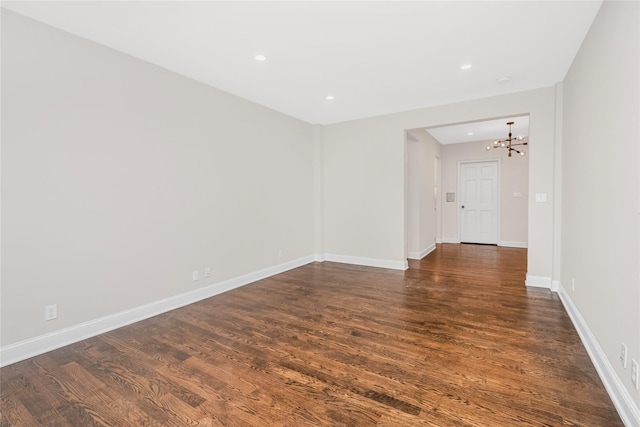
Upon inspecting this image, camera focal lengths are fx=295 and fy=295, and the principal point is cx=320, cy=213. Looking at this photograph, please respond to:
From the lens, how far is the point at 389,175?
17.1 feet

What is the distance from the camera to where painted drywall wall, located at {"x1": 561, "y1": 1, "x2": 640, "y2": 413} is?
162 cm

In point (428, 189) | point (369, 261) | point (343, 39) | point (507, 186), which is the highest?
point (343, 39)

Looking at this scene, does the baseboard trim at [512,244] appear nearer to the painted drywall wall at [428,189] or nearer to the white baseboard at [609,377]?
the painted drywall wall at [428,189]

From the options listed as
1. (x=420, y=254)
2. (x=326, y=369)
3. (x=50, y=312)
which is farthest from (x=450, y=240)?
(x=50, y=312)

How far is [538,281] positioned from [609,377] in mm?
2504

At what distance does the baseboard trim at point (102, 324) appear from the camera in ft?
7.70

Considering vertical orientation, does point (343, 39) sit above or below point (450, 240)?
above

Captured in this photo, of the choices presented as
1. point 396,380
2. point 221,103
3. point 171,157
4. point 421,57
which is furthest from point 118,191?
point 421,57

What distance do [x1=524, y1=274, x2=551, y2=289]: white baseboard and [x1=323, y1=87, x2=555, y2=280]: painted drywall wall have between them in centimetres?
1

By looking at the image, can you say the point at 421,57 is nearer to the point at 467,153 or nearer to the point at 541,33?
the point at 541,33

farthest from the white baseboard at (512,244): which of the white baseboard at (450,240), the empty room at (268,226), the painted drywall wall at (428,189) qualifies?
the empty room at (268,226)

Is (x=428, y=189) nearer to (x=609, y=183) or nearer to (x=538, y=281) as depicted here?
(x=538, y=281)

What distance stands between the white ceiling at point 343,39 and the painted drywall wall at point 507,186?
4.05 metres

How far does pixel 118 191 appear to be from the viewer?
9.57 ft
